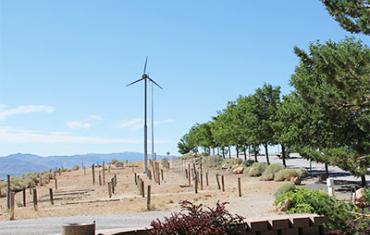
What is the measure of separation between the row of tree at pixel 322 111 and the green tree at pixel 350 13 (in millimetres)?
28

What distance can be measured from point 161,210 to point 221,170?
31765 mm

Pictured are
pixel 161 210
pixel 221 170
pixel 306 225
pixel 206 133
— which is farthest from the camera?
pixel 206 133

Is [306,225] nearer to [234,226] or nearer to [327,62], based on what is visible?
[234,226]

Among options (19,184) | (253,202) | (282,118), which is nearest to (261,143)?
(282,118)

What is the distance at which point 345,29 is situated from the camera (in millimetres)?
10125

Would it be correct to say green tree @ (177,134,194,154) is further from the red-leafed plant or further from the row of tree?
the red-leafed plant

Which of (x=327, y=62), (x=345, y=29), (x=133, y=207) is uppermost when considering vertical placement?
(x=345, y=29)

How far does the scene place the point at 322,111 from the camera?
10.6 metres

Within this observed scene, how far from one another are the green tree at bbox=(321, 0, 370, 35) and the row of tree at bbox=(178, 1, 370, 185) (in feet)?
0.09

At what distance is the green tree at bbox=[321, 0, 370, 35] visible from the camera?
965 centimetres

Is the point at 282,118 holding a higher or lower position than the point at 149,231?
higher

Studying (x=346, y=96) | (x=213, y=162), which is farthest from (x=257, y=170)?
(x=346, y=96)

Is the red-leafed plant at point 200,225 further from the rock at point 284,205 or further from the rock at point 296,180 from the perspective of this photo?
the rock at point 296,180

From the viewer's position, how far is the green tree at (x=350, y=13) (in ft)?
31.6
